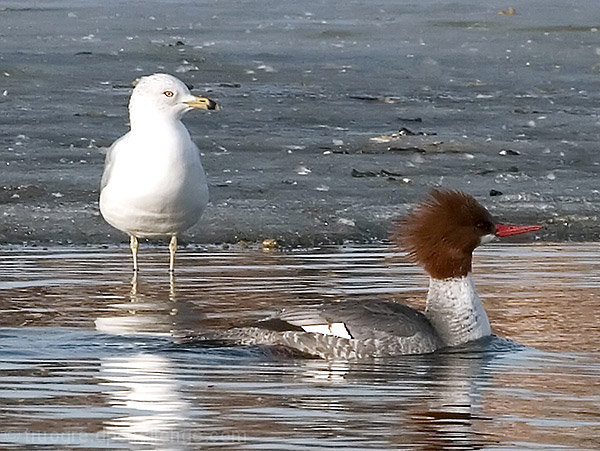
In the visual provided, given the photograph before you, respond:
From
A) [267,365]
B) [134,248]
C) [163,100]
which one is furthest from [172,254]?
[267,365]

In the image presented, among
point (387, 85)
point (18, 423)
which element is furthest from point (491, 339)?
point (387, 85)

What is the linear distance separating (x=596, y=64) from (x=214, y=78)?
4945mm

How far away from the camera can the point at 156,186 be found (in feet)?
36.7

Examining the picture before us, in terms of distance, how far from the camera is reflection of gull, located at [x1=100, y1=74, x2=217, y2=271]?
36.7 feet

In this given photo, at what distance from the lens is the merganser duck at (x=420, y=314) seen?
27.5 ft

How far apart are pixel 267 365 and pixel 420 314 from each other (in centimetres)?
104

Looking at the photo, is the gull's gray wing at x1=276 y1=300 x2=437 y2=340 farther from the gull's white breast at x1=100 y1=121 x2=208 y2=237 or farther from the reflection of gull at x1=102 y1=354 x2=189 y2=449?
the gull's white breast at x1=100 y1=121 x2=208 y2=237

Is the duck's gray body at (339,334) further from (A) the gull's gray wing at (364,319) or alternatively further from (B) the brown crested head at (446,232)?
(B) the brown crested head at (446,232)

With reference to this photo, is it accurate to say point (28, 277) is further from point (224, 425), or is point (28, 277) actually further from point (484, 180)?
point (484, 180)

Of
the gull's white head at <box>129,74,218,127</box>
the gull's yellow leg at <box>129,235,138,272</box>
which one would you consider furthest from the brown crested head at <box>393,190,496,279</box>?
the gull's white head at <box>129,74,218,127</box>

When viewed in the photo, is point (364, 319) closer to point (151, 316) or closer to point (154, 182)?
point (151, 316)

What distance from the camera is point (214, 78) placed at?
20.4 metres

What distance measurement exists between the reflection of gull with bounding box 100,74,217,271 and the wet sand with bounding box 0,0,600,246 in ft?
3.93

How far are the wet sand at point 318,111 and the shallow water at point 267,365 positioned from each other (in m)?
1.75
